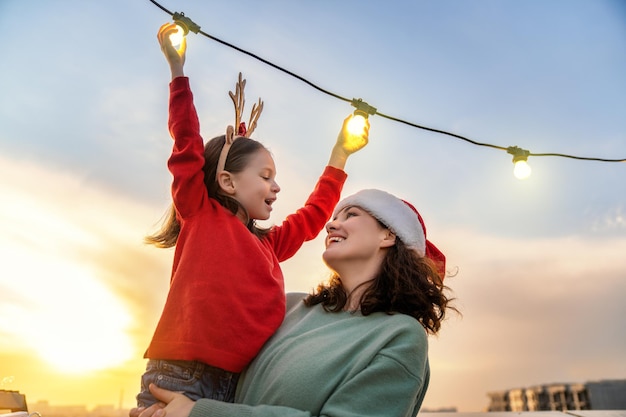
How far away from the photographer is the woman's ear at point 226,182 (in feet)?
5.82

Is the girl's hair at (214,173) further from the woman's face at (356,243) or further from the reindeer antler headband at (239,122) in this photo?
the woman's face at (356,243)

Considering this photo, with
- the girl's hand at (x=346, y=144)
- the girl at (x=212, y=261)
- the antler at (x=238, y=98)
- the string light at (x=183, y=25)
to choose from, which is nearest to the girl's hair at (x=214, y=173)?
the girl at (x=212, y=261)

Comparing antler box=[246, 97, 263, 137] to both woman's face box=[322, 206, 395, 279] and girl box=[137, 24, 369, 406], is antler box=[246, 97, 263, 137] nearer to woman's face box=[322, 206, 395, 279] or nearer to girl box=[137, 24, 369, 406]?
girl box=[137, 24, 369, 406]

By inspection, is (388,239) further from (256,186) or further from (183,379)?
(183,379)

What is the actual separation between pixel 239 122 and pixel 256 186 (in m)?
0.35

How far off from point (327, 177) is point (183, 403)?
1.16 meters

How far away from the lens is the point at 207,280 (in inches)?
60.6

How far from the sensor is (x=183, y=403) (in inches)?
54.7

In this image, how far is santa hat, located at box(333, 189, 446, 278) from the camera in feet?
6.06

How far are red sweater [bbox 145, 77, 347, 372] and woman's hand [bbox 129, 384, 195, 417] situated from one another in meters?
0.10

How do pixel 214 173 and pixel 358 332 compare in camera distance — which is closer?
pixel 358 332

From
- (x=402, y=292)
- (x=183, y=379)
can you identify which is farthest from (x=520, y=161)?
(x=183, y=379)

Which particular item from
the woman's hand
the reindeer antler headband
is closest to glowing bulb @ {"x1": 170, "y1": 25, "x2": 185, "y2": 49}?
the reindeer antler headband

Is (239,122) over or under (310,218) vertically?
over
